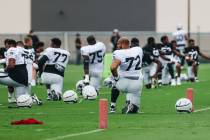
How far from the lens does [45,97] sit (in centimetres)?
3262

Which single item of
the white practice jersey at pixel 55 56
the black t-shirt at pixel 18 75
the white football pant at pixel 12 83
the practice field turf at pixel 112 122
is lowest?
the practice field turf at pixel 112 122

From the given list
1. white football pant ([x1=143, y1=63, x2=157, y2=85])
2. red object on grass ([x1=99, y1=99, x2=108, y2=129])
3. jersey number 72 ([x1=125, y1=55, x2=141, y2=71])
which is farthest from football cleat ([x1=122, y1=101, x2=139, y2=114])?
white football pant ([x1=143, y1=63, x2=157, y2=85])

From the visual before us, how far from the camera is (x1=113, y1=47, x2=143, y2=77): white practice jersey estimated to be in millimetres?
24766

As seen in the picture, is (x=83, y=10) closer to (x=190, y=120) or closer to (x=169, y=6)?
(x=169, y=6)

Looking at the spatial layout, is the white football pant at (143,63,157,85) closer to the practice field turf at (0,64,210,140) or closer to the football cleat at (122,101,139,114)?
the practice field turf at (0,64,210,140)

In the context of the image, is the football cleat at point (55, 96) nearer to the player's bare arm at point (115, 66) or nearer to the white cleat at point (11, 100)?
the white cleat at point (11, 100)

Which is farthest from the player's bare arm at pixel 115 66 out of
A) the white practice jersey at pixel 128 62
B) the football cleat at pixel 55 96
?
the football cleat at pixel 55 96

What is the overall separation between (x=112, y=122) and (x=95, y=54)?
10738 millimetres

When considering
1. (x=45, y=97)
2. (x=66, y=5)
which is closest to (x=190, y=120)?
(x=45, y=97)

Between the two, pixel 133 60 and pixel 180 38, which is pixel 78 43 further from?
pixel 133 60

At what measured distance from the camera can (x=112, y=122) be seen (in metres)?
22.2

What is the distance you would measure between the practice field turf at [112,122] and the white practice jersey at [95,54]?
1.36 m

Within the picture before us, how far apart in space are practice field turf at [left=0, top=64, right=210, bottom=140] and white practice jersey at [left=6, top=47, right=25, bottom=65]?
129cm

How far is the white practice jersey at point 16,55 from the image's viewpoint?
27.6m
